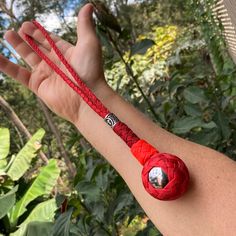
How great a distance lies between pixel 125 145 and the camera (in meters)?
0.67

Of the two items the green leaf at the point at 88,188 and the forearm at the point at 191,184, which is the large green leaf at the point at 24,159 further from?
the forearm at the point at 191,184

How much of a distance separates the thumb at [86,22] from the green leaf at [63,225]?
18.8 inches

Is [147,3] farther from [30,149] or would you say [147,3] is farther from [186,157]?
[186,157]

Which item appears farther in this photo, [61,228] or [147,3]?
[147,3]

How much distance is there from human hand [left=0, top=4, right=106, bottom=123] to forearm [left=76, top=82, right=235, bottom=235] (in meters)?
0.17

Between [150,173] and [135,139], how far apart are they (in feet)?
0.31

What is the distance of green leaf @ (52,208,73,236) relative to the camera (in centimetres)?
100

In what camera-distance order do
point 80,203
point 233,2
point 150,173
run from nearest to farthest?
point 150,173 → point 233,2 → point 80,203

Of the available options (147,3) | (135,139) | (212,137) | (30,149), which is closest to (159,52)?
(30,149)

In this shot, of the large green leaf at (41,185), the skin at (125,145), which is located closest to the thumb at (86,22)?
the skin at (125,145)

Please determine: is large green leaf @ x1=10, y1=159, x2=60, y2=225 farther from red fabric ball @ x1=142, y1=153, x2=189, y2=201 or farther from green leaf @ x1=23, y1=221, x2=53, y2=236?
red fabric ball @ x1=142, y1=153, x2=189, y2=201

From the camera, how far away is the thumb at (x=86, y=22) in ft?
2.77

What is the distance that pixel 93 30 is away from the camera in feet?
2.85

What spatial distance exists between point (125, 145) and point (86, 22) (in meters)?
0.33
